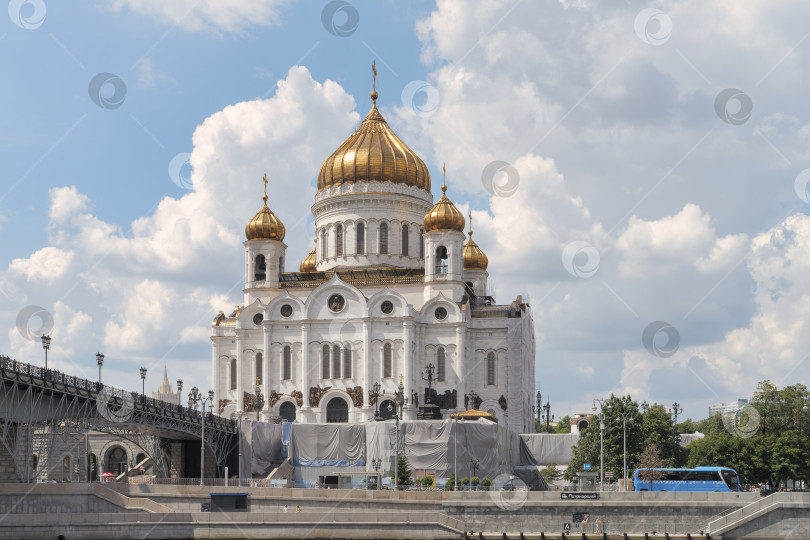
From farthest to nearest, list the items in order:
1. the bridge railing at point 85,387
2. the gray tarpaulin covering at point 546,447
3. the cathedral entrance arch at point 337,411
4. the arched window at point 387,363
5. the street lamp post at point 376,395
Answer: the gray tarpaulin covering at point 546,447 → the cathedral entrance arch at point 337,411 → the arched window at point 387,363 → the street lamp post at point 376,395 → the bridge railing at point 85,387

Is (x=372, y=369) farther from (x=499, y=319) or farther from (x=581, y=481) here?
(x=581, y=481)

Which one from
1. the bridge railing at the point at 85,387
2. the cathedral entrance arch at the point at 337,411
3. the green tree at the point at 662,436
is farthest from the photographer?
the cathedral entrance arch at the point at 337,411

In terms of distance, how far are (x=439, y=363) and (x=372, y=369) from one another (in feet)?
17.8

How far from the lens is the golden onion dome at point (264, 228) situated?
92938 millimetres

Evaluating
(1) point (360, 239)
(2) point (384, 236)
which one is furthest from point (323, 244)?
(2) point (384, 236)

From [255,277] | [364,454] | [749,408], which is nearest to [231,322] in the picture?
[255,277]

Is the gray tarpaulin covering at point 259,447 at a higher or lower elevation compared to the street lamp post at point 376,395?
lower

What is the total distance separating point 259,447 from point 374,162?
29582 millimetres

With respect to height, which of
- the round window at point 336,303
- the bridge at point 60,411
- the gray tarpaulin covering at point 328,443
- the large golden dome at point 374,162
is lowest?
the gray tarpaulin covering at point 328,443

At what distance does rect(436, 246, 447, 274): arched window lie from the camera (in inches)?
3529

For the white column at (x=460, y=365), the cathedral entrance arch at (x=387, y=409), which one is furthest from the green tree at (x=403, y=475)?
the white column at (x=460, y=365)

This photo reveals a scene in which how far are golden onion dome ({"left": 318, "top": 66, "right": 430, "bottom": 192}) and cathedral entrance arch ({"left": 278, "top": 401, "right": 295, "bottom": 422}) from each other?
20.6 meters

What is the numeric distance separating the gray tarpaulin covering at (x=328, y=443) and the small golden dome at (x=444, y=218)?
18758 millimetres

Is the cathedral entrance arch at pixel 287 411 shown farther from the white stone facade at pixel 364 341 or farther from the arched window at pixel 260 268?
the arched window at pixel 260 268
